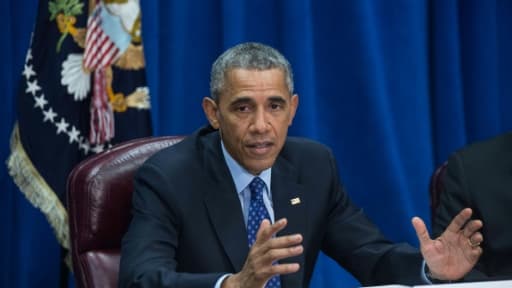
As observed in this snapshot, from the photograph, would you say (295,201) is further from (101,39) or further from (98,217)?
(101,39)

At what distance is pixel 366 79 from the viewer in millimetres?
4824

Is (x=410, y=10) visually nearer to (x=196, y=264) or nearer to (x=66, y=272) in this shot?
(x=66, y=272)

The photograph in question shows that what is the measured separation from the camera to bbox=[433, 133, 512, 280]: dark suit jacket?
110 inches

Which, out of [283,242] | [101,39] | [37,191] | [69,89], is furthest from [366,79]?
[283,242]

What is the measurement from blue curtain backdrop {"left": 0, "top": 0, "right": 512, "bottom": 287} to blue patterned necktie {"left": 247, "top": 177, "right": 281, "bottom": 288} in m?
1.78

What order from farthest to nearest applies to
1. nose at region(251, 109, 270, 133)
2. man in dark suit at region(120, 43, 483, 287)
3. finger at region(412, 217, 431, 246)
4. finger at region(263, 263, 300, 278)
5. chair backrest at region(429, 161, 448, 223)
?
chair backrest at region(429, 161, 448, 223)
nose at region(251, 109, 270, 133)
man in dark suit at region(120, 43, 483, 287)
finger at region(412, 217, 431, 246)
finger at region(263, 263, 300, 278)

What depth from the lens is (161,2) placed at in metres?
4.50

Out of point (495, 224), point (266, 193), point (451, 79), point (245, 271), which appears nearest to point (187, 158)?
point (266, 193)

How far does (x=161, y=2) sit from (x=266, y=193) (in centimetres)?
201

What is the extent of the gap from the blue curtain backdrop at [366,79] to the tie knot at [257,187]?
5.80ft

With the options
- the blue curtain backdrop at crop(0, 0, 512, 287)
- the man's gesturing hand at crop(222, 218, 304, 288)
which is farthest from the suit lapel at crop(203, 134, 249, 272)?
the blue curtain backdrop at crop(0, 0, 512, 287)

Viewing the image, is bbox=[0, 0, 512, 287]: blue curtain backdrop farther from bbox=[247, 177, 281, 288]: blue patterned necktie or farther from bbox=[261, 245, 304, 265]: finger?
bbox=[261, 245, 304, 265]: finger

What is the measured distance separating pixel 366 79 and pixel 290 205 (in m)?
2.17

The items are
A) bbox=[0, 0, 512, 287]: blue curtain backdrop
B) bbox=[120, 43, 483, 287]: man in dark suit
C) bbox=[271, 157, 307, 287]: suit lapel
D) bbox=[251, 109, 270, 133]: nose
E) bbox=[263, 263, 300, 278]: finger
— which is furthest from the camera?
bbox=[0, 0, 512, 287]: blue curtain backdrop
